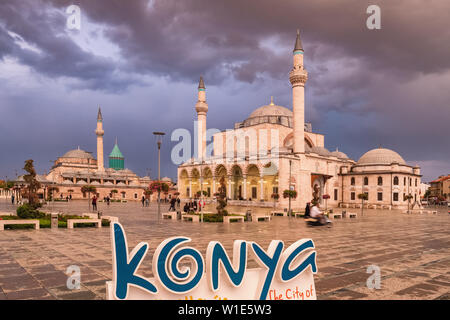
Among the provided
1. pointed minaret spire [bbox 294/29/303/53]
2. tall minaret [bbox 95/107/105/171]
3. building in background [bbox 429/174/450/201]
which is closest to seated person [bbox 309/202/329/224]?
pointed minaret spire [bbox 294/29/303/53]

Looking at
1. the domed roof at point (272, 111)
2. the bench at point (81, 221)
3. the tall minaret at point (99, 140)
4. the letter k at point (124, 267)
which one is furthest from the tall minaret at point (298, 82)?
the tall minaret at point (99, 140)

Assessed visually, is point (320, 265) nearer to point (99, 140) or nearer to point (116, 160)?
point (99, 140)

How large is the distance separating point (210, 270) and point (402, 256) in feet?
26.9

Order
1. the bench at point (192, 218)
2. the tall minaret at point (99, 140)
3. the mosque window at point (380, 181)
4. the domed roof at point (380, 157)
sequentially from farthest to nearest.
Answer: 1. the tall minaret at point (99, 140)
2. the domed roof at point (380, 157)
3. the mosque window at point (380, 181)
4. the bench at point (192, 218)

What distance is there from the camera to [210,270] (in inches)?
173

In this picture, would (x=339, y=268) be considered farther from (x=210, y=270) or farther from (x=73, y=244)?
(x=73, y=244)

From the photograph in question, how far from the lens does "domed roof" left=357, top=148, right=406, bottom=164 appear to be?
181 ft

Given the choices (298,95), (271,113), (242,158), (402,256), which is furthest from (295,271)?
(271,113)

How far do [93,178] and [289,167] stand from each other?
50.1 meters

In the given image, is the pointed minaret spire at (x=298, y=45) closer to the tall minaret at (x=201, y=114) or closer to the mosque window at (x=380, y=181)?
the tall minaret at (x=201, y=114)

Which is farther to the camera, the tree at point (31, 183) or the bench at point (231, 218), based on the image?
the bench at point (231, 218)

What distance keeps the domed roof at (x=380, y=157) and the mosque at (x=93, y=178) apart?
164ft

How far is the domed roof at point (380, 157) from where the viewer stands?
55.0 meters
